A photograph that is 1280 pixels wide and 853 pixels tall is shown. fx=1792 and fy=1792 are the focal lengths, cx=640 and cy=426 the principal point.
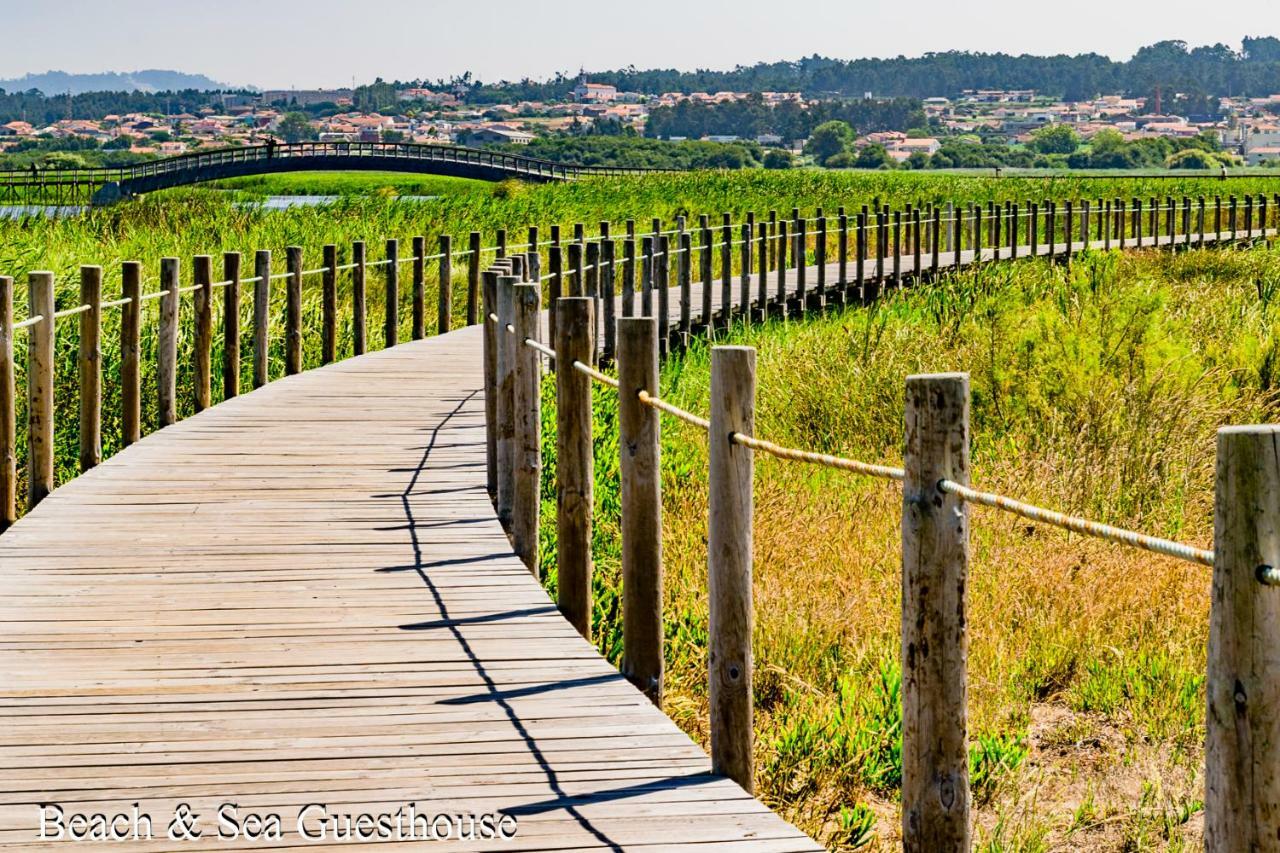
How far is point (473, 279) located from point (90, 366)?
958 cm

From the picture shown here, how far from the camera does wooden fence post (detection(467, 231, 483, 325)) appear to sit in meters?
19.7

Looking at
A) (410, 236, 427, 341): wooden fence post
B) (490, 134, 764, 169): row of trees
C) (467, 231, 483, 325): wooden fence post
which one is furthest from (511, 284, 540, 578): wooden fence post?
(490, 134, 764, 169): row of trees

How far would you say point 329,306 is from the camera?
51.9ft

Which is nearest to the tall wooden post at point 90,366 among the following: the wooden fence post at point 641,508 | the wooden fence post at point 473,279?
the wooden fence post at point 641,508

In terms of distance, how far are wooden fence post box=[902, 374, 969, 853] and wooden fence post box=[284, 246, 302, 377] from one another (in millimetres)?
10986

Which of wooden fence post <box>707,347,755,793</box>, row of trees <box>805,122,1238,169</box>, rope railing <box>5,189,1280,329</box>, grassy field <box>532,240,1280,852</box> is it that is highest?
row of trees <box>805,122,1238,169</box>

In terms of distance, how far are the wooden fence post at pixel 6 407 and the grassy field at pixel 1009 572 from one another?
273cm

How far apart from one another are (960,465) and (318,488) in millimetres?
5964

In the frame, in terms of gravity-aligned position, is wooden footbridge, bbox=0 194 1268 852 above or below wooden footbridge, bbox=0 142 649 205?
below

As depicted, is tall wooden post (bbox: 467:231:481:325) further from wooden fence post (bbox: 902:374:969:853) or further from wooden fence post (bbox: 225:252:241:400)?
wooden fence post (bbox: 902:374:969:853)

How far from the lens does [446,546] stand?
797 cm

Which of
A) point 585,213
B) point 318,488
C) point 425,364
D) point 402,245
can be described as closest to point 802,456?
point 318,488

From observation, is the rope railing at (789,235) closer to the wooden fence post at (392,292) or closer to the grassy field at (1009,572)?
the wooden fence post at (392,292)

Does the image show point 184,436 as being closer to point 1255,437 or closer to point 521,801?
point 521,801
